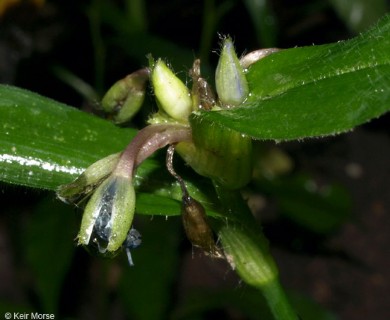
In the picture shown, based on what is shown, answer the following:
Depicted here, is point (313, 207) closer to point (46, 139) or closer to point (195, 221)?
point (46, 139)

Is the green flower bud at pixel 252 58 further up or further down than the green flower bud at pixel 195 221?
further up

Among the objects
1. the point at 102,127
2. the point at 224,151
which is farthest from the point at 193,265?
the point at 224,151

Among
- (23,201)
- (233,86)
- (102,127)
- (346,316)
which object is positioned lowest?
(346,316)

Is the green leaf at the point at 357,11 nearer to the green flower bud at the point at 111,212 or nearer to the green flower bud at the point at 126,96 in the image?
the green flower bud at the point at 126,96

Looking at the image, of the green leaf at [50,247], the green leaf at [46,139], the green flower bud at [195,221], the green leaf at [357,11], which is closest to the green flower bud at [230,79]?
the green flower bud at [195,221]

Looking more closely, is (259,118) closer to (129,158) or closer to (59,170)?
(129,158)

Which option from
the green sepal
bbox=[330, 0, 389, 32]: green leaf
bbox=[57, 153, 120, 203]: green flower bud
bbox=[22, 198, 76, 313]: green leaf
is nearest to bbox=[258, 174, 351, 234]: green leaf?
bbox=[330, 0, 389, 32]: green leaf

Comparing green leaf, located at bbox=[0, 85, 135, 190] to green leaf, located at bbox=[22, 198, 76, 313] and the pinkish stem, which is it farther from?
green leaf, located at bbox=[22, 198, 76, 313]
